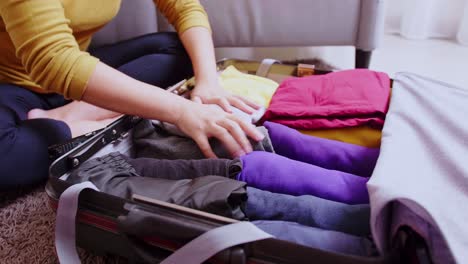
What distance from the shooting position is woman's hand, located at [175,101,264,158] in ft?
1.76

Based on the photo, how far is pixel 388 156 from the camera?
435 millimetres

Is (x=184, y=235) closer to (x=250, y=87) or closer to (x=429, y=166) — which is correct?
(x=429, y=166)

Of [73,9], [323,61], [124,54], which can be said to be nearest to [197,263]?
[73,9]

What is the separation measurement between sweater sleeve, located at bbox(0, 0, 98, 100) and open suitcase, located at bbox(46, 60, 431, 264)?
0.09 m

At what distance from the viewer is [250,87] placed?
29.1 inches

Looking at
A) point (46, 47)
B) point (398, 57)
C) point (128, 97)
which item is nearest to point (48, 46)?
point (46, 47)

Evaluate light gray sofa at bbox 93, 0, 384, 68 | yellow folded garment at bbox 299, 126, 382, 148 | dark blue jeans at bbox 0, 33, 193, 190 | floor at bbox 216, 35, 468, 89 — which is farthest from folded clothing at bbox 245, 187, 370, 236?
floor at bbox 216, 35, 468, 89

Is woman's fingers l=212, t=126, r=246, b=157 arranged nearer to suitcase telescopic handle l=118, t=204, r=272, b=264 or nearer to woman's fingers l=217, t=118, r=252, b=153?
woman's fingers l=217, t=118, r=252, b=153

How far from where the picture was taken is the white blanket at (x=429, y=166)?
337 mm

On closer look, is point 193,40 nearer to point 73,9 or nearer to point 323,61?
point 73,9

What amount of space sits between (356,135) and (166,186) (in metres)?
0.29

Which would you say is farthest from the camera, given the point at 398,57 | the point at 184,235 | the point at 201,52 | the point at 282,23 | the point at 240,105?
the point at 398,57

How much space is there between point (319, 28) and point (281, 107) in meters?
0.48

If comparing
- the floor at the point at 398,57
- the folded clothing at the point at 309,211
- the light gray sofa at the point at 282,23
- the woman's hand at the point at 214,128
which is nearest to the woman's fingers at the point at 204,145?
the woman's hand at the point at 214,128
